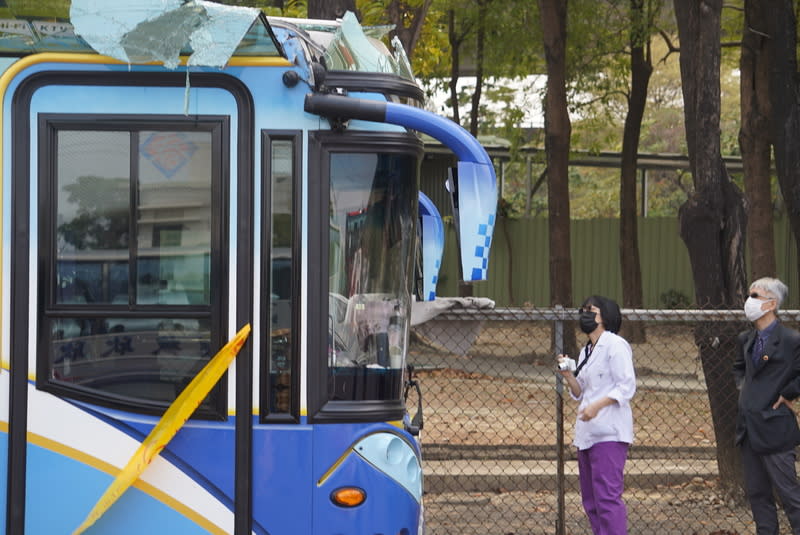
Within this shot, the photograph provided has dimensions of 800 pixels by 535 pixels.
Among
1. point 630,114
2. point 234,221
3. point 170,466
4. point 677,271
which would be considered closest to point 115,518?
point 170,466

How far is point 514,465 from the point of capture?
9.76 m

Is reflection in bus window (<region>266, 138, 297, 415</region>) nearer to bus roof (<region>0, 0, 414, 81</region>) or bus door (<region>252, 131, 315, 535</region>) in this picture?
bus door (<region>252, 131, 315, 535</region>)

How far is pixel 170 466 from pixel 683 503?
5.42m

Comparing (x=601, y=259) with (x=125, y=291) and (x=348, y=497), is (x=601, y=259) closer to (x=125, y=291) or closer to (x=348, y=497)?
(x=348, y=497)

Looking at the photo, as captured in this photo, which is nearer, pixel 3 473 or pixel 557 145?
pixel 3 473

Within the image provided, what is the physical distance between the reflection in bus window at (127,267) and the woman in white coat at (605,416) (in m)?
2.91

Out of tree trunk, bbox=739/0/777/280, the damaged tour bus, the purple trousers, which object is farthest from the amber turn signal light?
tree trunk, bbox=739/0/777/280

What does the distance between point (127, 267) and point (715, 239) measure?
18.4 feet

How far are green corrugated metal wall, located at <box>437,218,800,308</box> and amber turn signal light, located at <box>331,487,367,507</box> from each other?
963 inches

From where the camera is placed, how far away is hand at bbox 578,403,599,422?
6.96m

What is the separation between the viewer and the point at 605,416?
702 centimetres

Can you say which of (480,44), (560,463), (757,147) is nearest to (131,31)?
(560,463)

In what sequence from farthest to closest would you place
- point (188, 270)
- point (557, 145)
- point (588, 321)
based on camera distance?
point (557, 145)
point (588, 321)
point (188, 270)

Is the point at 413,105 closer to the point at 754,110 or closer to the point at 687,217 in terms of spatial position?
the point at 687,217
